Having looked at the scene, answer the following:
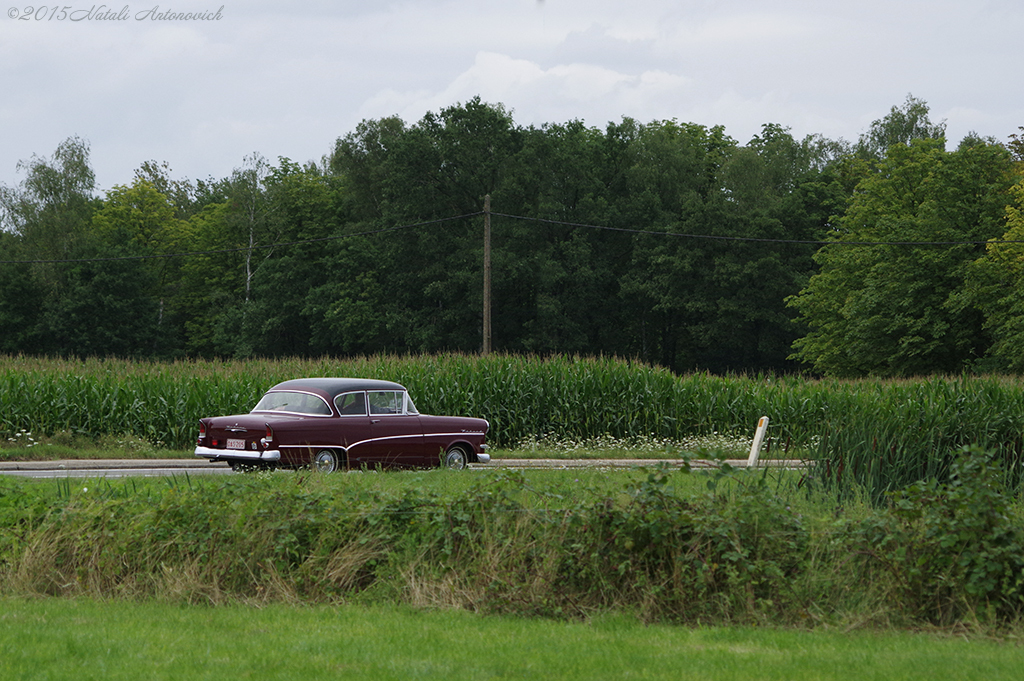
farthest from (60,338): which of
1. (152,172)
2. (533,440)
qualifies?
(533,440)

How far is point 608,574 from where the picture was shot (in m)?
7.36

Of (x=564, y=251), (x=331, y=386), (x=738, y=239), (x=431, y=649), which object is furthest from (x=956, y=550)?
(x=564, y=251)

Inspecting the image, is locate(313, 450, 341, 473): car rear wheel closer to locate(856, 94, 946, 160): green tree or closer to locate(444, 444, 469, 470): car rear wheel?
locate(444, 444, 469, 470): car rear wheel

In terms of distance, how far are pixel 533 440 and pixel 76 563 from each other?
1580 cm

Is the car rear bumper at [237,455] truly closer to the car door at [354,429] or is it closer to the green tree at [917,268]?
the car door at [354,429]

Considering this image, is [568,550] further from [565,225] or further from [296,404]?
[565,225]

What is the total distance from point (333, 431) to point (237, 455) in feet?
4.81

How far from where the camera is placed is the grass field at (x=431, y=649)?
5754 millimetres

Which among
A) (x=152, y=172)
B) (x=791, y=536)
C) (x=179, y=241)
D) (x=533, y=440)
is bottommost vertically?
(x=533, y=440)

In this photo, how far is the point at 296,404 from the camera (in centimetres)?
1589

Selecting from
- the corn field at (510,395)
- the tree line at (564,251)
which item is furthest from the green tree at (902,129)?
the corn field at (510,395)

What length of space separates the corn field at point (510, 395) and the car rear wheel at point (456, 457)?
585 centimetres

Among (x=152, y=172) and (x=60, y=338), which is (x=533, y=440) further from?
(x=152, y=172)

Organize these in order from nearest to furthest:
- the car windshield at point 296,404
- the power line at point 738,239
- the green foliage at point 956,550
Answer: the green foliage at point 956,550
the car windshield at point 296,404
the power line at point 738,239
